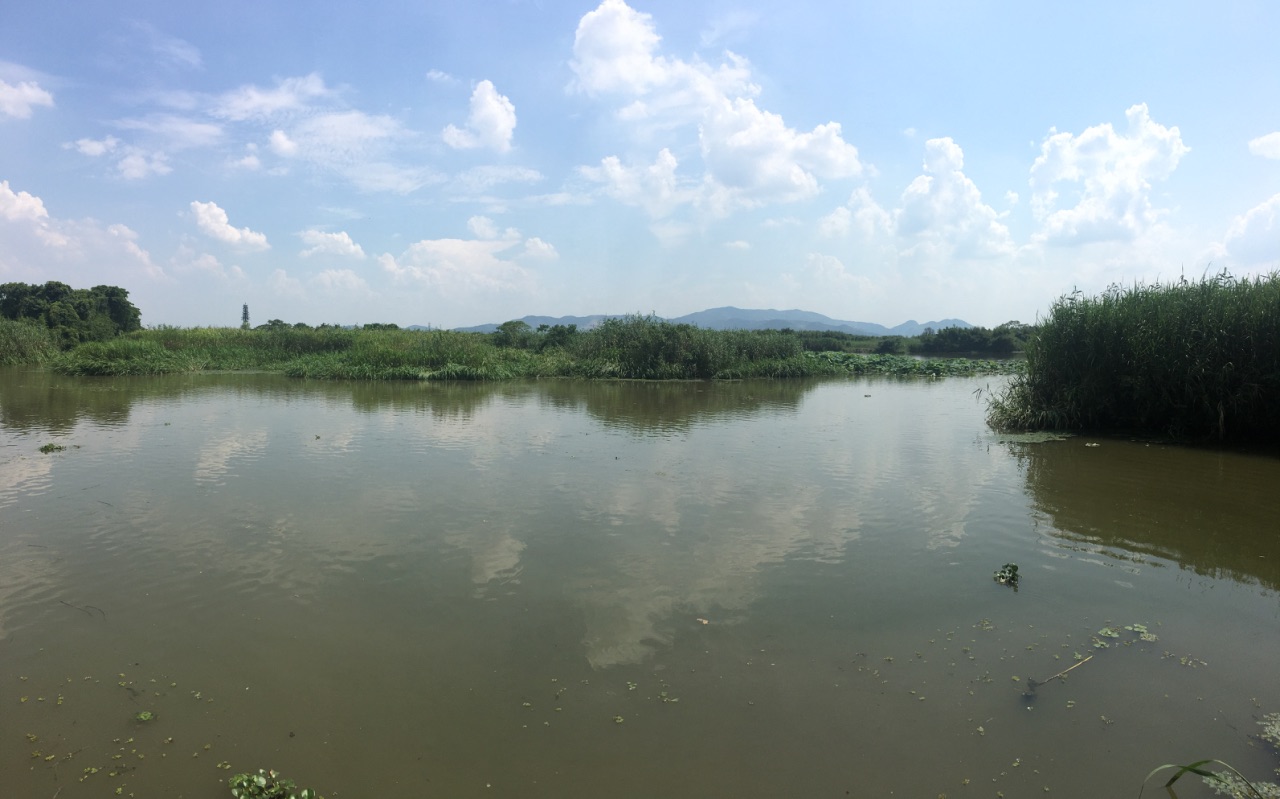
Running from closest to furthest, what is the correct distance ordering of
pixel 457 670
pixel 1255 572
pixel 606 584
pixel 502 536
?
pixel 457 670
pixel 606 584
pixel 1255 572
pixel 502 536

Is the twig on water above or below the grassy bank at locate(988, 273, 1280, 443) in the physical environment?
below

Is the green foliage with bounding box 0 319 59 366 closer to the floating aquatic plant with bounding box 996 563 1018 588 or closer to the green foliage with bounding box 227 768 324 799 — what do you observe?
the green foliage with bounding box 227 768 324 799

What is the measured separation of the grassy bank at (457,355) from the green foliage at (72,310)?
4239 millimetres

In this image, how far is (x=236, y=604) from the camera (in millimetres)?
5953

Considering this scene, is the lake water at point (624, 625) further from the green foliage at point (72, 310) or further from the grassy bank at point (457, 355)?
the green foliage at point (72, 310)

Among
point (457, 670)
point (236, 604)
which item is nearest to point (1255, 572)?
point (457, 670)

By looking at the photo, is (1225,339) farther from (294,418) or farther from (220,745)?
(294,418)

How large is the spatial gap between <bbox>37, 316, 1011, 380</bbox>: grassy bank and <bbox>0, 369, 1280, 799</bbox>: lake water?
21.6 metres

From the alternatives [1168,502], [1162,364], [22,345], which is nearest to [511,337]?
[22,345]

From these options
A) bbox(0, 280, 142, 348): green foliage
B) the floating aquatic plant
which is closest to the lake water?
the floating aquatic plant

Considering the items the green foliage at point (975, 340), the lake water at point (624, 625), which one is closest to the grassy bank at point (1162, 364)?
the lake water at point (624, 625)

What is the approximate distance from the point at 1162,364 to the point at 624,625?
1475cm

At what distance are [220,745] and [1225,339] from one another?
18013 mm

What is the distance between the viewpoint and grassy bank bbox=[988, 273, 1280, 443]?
45.5 ft
